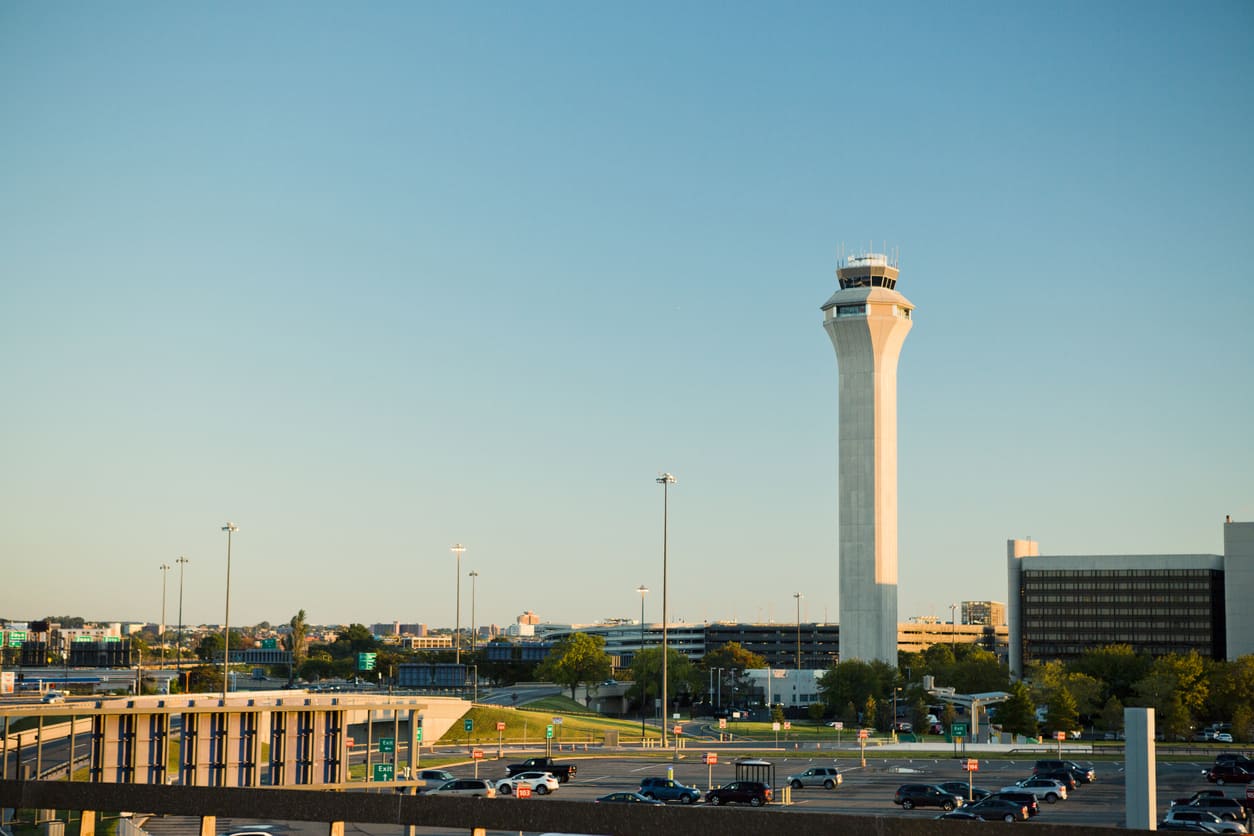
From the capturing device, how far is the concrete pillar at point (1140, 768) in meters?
18.6

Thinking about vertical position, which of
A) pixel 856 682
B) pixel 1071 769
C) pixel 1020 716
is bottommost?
pixel 856 682

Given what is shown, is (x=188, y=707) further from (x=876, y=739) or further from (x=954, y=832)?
(x=876, y=739)

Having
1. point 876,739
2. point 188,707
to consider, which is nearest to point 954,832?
point 188,707

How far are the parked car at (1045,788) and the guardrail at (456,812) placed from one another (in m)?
67.6

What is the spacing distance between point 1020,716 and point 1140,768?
111 meters

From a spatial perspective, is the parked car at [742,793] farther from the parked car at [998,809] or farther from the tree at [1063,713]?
the tree at [1063,713]

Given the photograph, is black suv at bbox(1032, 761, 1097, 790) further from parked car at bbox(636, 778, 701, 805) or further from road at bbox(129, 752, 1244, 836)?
parked car at bbox(636, 778, 701, 805)

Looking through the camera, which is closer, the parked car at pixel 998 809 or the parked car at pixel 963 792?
the parked car at pixel 998 809

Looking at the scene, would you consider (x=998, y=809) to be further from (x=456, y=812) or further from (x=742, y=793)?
(x=456, y=812)

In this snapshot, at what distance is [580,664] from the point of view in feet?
598

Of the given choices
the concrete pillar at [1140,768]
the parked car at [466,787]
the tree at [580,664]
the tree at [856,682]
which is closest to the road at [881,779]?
the parked car at [466,787]

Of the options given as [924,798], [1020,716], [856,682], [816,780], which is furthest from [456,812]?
[856,682]

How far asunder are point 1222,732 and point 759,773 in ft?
280

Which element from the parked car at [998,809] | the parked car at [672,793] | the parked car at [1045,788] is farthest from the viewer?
the parked car at [1045,788]
